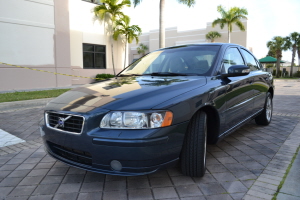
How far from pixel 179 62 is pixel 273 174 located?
1.84 metres

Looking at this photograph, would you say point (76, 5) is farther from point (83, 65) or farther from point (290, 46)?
point (290, 46)

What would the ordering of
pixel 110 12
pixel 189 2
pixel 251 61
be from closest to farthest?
pixel 251 61 < pixel 189 2 < pixel 110 12

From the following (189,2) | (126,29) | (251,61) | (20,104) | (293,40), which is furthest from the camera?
(293,40)

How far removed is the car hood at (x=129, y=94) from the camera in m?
2.35

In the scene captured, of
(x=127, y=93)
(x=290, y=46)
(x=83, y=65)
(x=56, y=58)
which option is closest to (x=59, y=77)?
(x=56, y=58)

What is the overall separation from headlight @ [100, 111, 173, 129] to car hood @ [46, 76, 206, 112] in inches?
2.4

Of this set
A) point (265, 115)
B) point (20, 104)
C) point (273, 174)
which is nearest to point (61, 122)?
point (273, 174)

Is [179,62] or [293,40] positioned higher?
[293,40]

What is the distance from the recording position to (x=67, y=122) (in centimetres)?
248

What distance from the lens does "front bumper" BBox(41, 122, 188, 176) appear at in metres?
2.19

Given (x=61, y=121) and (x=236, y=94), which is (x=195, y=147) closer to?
(x=236, y=94)

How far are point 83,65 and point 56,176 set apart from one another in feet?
46.5

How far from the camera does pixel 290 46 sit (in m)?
36.9

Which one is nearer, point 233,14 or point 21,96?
point 21,96
